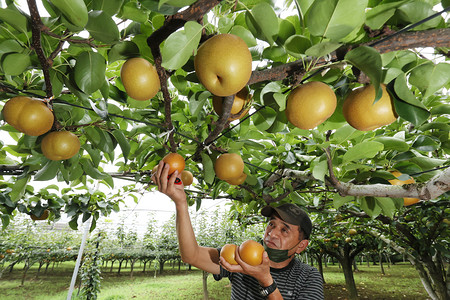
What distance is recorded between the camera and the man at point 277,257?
1.71 meters

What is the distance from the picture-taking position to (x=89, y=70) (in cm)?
84

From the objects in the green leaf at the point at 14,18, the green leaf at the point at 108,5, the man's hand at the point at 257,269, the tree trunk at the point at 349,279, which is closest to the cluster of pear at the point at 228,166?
the man's hand at the point at 257,269

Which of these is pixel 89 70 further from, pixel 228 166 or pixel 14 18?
pixel 228 166

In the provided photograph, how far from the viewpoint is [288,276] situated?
1908 mm

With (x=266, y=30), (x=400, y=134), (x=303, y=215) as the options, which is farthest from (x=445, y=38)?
(x=303, y=215)

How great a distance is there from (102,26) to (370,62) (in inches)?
28.0

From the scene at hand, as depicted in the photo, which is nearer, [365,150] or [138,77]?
[138,77]

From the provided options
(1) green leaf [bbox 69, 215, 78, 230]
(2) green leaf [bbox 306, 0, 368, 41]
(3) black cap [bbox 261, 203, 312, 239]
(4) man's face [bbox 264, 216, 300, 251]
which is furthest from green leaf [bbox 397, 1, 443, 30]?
(1) green leaf [bbox 69, 215, 78, 230]

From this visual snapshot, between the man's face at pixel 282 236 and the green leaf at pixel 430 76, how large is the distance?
4.89ft

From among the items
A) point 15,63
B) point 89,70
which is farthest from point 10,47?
point 89,70

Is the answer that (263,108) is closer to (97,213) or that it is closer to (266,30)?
(266,30)

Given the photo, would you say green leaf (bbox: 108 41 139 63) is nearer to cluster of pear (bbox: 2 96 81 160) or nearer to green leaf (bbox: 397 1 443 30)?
cluster of pear (bbox: 2 96 81 160)

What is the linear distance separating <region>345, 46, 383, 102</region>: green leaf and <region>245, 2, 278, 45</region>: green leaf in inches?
9.1

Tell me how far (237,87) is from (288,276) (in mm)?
1739
